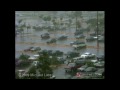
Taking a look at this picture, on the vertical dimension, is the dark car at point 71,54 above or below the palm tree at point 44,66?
above

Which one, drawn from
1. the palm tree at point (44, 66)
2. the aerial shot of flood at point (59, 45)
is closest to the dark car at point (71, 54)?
the aerial shot of flood at point (59, 45)

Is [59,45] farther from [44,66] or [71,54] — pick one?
[44,66]

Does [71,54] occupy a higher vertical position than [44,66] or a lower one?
higher

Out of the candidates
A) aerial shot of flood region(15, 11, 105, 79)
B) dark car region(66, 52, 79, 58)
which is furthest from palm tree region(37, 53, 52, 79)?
dark car region(66, 52, 79, 58)

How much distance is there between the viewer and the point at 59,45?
348 inches

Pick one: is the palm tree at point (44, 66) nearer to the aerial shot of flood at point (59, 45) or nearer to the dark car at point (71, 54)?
the aerial shot of flood at point (59, 45)

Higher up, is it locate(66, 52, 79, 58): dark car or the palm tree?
locate(66, 52, 79, 58): dark car

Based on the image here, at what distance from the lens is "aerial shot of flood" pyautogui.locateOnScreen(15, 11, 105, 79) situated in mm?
8805

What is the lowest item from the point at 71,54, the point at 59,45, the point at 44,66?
the point at 44,66

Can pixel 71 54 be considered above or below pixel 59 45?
below

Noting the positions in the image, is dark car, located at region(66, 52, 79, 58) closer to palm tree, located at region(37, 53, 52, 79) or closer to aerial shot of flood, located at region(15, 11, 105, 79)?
aerial shot of flood, located at region(15, 11, 105, 79)

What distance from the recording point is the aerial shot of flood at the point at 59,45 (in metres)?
8.80

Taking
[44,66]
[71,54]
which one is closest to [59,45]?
[71,54]
